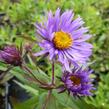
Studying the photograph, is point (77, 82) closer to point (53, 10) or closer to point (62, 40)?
point (62, 40)

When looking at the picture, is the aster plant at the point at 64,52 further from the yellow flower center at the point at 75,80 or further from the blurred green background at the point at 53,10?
the blurred green background at the point at 53,10

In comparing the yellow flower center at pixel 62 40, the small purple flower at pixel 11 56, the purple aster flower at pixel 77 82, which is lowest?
the purple aster flower at pixel 77 82

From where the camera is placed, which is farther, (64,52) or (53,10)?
(53,10)

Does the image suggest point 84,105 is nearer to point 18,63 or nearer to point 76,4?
point 18,63

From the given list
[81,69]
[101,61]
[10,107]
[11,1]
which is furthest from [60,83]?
[11,1]

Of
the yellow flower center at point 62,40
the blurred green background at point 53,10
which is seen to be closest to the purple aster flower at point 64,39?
the yellow flower center at point 62,40

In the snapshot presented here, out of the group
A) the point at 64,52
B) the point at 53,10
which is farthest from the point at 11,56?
the point at 53,10
